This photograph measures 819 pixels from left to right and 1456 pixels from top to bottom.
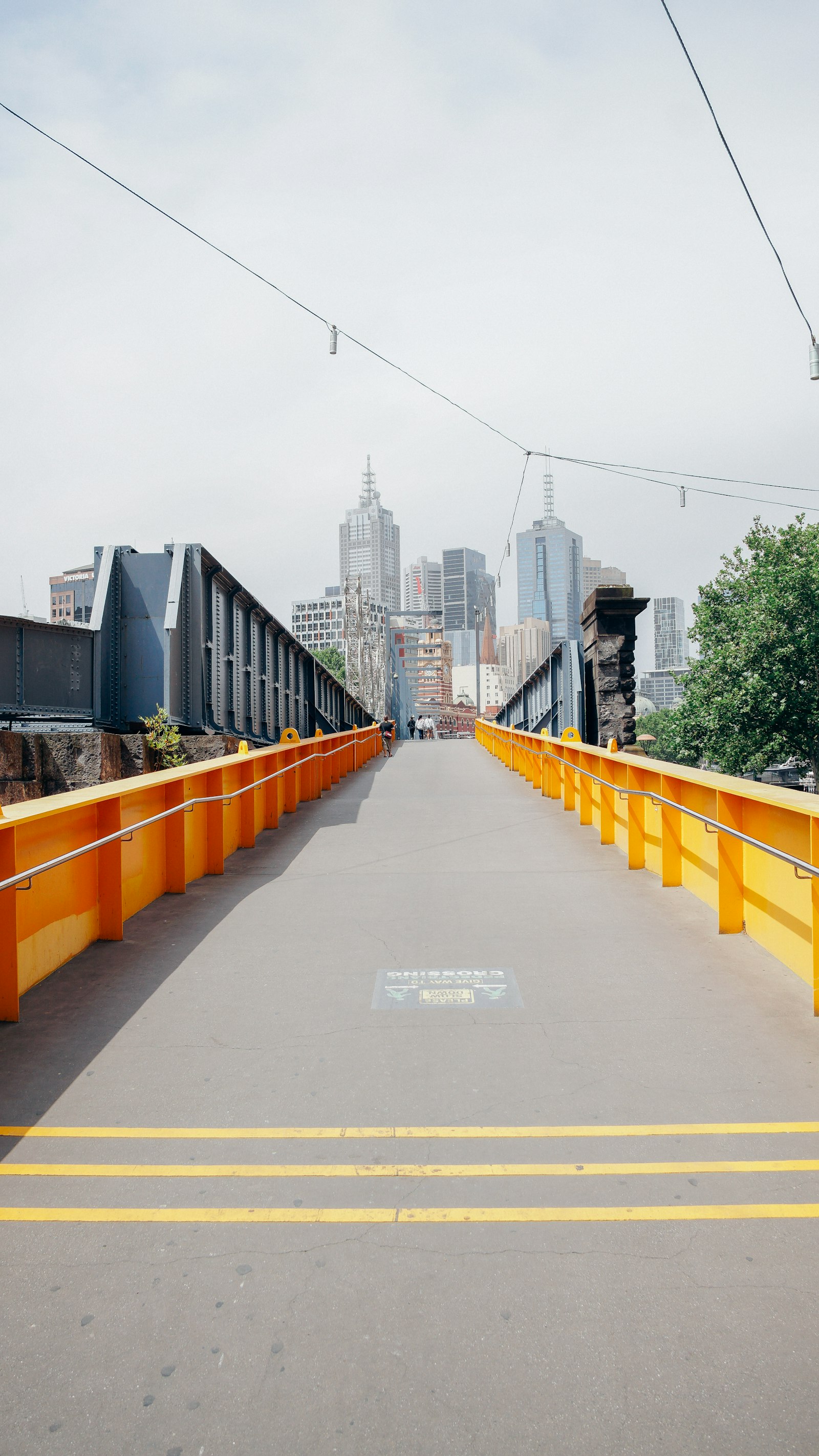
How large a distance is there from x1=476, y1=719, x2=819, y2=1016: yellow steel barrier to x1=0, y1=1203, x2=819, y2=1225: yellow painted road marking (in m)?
1.91

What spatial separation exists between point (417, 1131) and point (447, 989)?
5.31ft

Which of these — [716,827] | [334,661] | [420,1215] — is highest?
[334,661]

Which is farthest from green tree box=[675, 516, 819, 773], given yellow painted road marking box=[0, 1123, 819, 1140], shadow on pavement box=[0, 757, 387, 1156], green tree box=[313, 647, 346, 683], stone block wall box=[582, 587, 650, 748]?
green tree box=[313, 647, 346, 683]

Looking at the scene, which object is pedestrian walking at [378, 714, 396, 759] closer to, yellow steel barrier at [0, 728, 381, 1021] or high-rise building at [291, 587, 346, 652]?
yellow steel barrier at [0, 728, 381, 1021]

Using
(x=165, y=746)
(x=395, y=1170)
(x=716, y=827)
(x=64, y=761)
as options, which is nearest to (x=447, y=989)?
(x=395, y=1170)

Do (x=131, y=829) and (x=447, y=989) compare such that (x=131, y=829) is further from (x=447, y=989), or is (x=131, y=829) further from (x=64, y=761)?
(x=64, y=761)

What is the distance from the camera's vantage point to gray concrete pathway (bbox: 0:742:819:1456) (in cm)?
223

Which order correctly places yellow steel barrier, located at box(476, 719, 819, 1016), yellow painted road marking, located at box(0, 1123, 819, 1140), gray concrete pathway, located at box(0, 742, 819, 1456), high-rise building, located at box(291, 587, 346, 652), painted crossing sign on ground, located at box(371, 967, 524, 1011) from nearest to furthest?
1. gray concrete pathway, located at box(0, 742, 819, 1456)
2. yellow painted road marking, located at box(0, 1123, 819, 1140)
3. painted crossing sign on ground, located at box(371, 967, 524, 1011)
4. yellow steel barrier, located at box(476, 719, 819, 1016)
5. high-rise building, located at box(291, 587, 346, 652)

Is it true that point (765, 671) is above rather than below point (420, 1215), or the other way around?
above

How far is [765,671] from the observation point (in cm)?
3231

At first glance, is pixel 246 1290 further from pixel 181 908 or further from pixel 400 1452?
pixel 181 908

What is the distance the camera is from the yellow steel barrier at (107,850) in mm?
4727

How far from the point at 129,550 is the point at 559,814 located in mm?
7334

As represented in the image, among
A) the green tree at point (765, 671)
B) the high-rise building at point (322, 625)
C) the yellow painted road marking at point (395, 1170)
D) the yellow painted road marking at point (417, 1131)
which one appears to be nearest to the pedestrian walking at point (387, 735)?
the green tree at point (765, 671)
